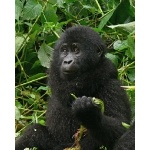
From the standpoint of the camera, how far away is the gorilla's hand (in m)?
2.94

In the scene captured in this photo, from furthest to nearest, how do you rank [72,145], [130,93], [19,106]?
[19,106]
[130,93]
[72,145]

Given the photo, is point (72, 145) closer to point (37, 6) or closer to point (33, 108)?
point (33, 108)

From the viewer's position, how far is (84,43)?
360cm

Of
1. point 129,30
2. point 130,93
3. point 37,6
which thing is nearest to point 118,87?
point 130,93

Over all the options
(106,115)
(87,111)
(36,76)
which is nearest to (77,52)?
(106,115)

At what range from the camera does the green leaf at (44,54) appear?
4.43 m

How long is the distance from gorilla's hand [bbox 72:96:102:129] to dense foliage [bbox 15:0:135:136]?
1.21 meters

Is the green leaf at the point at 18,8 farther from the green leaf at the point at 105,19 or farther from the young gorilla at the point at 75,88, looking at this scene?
the young gorilla at the point at 75,88

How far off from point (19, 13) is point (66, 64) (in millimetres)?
1240

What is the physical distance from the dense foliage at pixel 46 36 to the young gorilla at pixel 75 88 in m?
0.54
